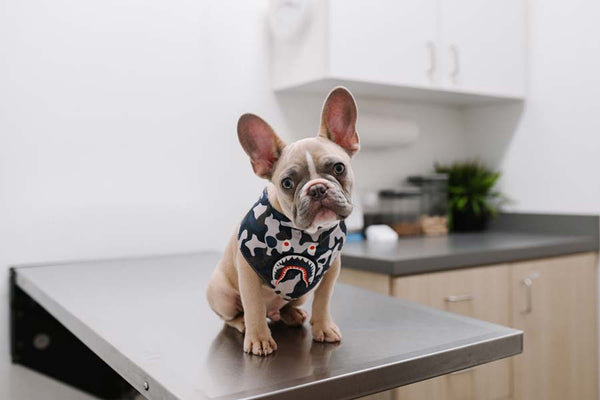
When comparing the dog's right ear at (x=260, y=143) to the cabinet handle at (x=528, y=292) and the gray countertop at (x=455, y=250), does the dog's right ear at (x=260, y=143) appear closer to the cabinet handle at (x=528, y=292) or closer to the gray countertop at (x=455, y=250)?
the gray countertop at (x=455, y=250)

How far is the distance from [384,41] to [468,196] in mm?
884

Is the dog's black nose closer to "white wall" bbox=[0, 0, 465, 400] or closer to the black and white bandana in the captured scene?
the black and white bandana

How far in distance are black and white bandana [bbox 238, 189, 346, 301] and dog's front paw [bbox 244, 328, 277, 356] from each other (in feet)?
0.25

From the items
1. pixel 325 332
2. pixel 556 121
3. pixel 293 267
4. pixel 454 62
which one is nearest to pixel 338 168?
pixel 293 267

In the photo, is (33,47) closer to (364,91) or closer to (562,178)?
(364,91)

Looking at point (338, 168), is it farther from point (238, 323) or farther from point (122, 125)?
point (122, 125)

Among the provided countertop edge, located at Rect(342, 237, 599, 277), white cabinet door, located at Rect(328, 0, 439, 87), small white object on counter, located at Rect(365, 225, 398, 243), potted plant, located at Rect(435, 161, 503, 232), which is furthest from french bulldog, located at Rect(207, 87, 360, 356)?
potted plant, located at Rect(435, 161, 503, 232)

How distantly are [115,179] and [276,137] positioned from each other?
117cm

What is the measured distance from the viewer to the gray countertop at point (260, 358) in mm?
740

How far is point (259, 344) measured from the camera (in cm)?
84

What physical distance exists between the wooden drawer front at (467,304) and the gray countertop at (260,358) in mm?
459

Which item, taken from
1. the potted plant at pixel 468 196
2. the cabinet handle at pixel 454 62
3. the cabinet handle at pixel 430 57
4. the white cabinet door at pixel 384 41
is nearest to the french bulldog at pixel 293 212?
the white cabinet door at pixel 384 41

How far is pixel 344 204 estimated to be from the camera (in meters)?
0.76

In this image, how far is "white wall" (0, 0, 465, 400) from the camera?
1680 millimetres
